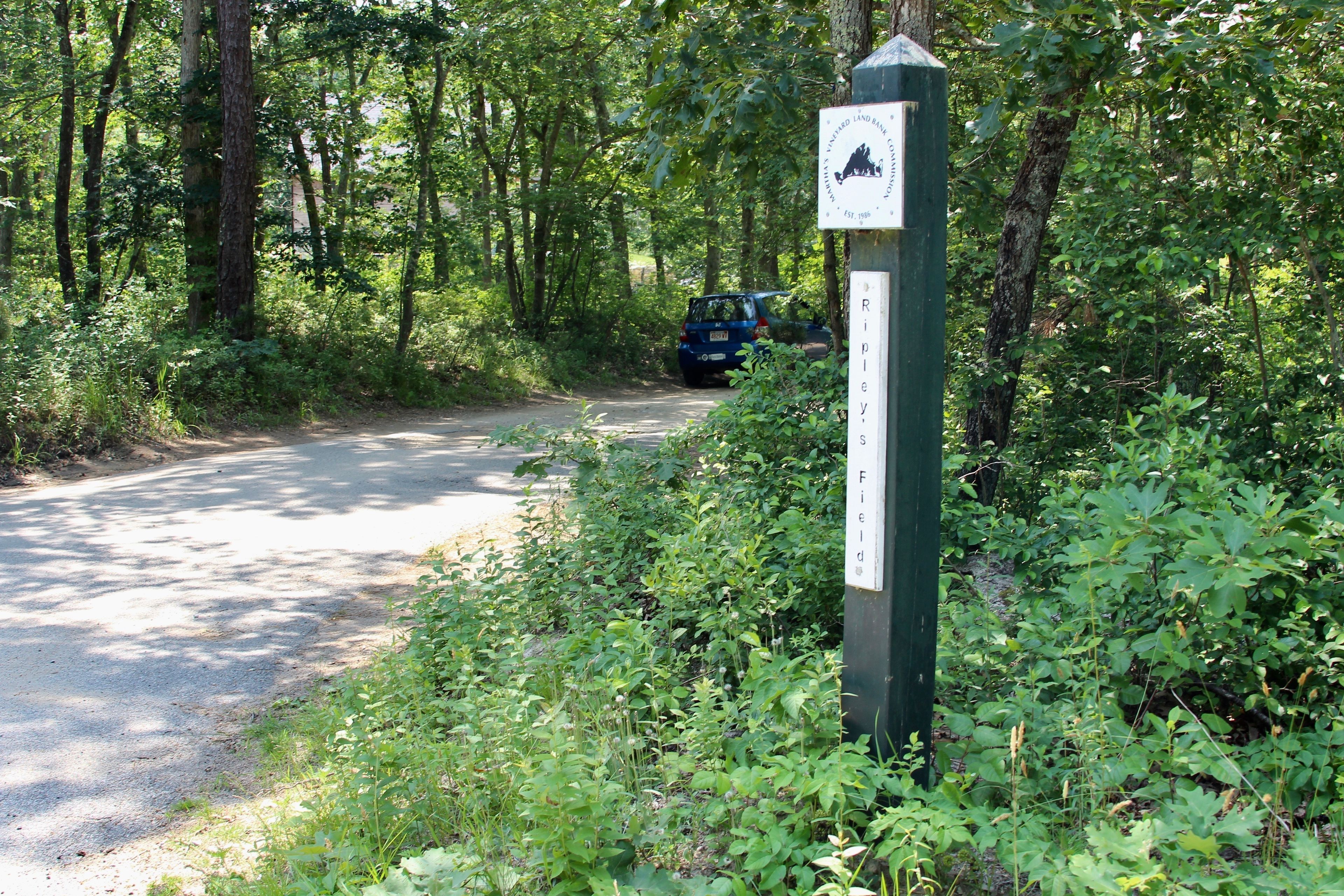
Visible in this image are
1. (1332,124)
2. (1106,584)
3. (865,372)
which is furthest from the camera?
(1332,124)

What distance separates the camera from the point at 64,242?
18875 mm

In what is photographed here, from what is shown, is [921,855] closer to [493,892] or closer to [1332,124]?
[493,892]

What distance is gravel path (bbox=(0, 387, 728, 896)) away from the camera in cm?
410

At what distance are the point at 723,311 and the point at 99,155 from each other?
507 inches

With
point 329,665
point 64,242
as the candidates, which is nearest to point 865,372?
point 329,665

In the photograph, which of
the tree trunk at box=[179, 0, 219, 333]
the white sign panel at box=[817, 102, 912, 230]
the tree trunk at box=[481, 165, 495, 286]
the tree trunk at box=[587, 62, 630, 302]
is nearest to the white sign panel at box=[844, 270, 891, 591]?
the white sign panel at box=[817, 102, 912, 230]

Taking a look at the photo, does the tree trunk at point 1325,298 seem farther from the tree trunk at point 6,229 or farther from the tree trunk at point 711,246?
the tree trunk at point 6,229

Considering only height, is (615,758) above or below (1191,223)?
below

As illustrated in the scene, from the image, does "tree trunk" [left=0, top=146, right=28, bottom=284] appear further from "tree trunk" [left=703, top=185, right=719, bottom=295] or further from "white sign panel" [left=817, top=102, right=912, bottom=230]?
"white sign panel" [left=817, top=102, right=912, bottom=230]

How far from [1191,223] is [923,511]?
13.1 feet

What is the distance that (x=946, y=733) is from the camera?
3562 millimetres

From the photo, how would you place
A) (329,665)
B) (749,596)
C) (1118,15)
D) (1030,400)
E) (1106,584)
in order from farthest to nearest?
(1030,400)
(329,665)
(1118,15)
(749,596)
(1106,584)

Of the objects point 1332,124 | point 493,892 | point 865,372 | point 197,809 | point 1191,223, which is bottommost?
point 197,809

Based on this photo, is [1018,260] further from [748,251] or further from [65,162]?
[65,162]
